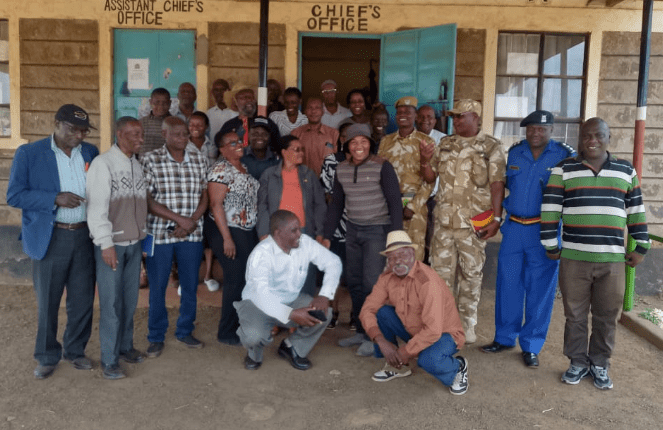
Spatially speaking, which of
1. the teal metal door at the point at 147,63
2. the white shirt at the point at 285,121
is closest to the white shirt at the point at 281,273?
the white shirt at the point at 285,121

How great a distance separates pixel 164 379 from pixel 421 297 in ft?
5.90

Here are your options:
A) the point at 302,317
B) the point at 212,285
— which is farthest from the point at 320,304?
the point at 212,285

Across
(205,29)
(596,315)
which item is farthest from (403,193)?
(205,29)

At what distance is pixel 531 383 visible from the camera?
392 centimetres

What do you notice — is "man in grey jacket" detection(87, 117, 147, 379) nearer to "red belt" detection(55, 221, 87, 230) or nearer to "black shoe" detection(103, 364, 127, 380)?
"black shoe" detection(103, 364, 127, 380)

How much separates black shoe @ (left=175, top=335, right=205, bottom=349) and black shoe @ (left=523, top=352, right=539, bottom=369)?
2.44 m

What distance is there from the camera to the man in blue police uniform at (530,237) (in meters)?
4.19

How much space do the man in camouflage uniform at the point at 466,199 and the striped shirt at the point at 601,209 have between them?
60cm

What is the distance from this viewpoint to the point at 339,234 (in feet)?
16.1

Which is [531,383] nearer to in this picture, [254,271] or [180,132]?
[254,271]

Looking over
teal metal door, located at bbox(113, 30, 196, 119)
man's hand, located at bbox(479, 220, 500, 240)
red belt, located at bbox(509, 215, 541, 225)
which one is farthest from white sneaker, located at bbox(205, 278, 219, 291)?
red belt, located at bbox(509, 215, 541, 225)

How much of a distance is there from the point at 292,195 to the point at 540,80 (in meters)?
3.77

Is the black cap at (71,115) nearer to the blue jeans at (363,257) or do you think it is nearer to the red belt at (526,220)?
the blue jeans at (363,257)

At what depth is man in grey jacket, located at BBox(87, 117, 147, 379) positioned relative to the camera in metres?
3.65
